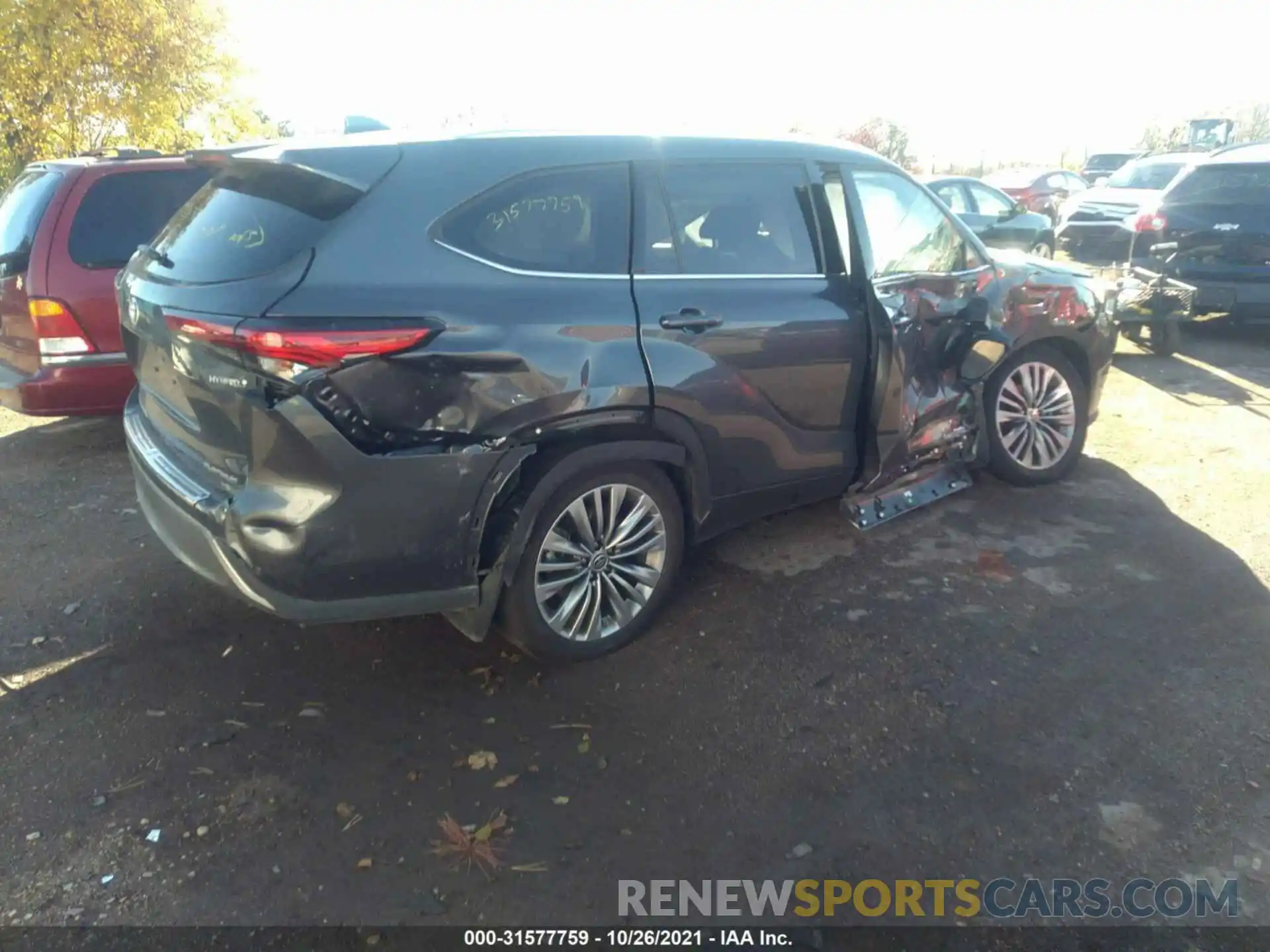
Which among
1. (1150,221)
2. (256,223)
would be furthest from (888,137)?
(256,223)

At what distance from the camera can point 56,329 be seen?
539 centimetres

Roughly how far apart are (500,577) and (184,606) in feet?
5.47

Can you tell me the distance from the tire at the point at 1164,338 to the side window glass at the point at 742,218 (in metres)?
5.93

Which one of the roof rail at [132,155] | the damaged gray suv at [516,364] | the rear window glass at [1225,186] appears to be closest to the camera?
the damaged gray suv at [516,364]

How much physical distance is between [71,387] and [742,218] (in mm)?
4047

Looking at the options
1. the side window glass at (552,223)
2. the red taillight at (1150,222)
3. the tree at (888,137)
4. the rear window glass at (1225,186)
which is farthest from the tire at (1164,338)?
the tree at (888,137)

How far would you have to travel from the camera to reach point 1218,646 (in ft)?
12.2

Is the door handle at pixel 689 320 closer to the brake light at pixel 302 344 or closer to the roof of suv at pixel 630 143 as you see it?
the roof of suv at pixel 630 143

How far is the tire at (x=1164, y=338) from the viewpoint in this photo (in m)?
8.52

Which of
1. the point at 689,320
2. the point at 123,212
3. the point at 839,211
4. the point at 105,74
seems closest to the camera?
the point at 689,320

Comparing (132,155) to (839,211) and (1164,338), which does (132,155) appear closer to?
(839,211)

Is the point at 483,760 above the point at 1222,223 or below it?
below

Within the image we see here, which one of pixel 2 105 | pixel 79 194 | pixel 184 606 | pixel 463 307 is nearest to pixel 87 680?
pixel 184 606

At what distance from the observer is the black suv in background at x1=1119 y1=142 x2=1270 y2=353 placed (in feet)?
27.7
